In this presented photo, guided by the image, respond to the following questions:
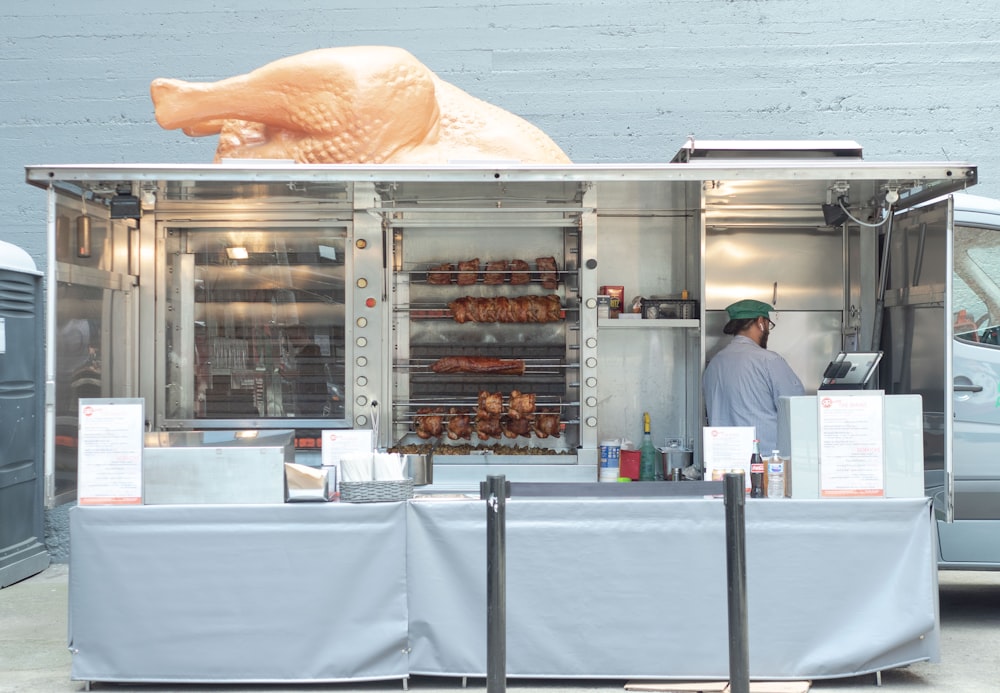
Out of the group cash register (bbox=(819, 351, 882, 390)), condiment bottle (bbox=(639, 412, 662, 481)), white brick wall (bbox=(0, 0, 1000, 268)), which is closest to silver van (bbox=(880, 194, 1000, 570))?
cash register (bbox=(819, 351, 882, 390))

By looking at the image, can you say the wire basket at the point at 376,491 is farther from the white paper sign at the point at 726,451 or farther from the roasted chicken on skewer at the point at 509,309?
the roasted chicken on skewer at the point at 509,309

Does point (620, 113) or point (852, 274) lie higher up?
point (620, 113)

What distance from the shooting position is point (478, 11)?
9594 mm

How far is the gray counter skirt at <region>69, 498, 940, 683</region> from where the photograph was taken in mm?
5367

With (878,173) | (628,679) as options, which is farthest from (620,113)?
(628,679)

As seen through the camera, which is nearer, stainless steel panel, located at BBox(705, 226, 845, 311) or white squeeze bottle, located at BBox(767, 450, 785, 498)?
white squeeze bottle, located at BBox(767, 450, 785, 498)

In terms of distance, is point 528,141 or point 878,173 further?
point 528,141

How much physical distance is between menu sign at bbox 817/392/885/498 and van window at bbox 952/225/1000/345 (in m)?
2.01

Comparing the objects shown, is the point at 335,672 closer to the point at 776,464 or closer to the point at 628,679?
the point at 628,679

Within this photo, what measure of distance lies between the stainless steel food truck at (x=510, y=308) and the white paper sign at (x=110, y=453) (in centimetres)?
158

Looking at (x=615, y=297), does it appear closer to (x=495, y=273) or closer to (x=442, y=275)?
(x=495, y=273)

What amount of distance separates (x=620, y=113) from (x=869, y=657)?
5.52 metres

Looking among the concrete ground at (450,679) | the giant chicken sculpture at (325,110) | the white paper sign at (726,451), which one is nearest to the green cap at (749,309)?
the giant chicken sculpture at (325,110)

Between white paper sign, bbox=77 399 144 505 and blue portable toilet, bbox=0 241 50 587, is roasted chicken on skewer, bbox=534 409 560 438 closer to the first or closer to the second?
white paper sign, bbox=77 399 144 505
